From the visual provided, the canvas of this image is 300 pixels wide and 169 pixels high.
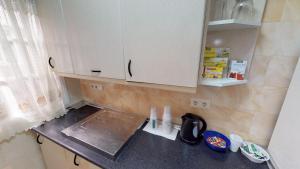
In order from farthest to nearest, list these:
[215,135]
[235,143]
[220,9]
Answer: [215,135]
[235,143]
[220,9]

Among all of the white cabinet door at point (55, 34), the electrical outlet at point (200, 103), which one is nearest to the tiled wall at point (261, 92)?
the electrical outlet at point (200, 103)

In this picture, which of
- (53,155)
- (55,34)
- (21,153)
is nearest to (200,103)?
(55,34)

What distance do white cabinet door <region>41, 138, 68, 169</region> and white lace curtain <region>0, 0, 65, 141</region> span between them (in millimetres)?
245

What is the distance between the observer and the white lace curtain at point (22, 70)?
2.96 feet

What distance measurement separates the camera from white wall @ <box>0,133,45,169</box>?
1.06 m

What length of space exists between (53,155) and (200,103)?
141cm

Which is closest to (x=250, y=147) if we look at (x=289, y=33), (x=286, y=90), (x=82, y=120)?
(x=286, y=90)

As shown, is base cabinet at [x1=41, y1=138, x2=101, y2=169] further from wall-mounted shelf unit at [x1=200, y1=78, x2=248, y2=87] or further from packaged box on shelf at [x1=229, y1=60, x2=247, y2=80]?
packaged box on shelf at [x1=229, y1=60, x2=247, y2=80]

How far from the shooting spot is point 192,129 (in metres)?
0.93

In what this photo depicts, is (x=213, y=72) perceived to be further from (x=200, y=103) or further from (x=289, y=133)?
(x=289, y=133)

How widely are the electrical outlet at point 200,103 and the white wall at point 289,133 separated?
399mm

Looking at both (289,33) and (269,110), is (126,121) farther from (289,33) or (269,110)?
(289,33)

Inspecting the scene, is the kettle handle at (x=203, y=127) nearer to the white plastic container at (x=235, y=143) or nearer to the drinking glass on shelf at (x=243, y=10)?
the white plastic container at (x=235, y=143)

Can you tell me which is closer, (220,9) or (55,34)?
(220,9)
